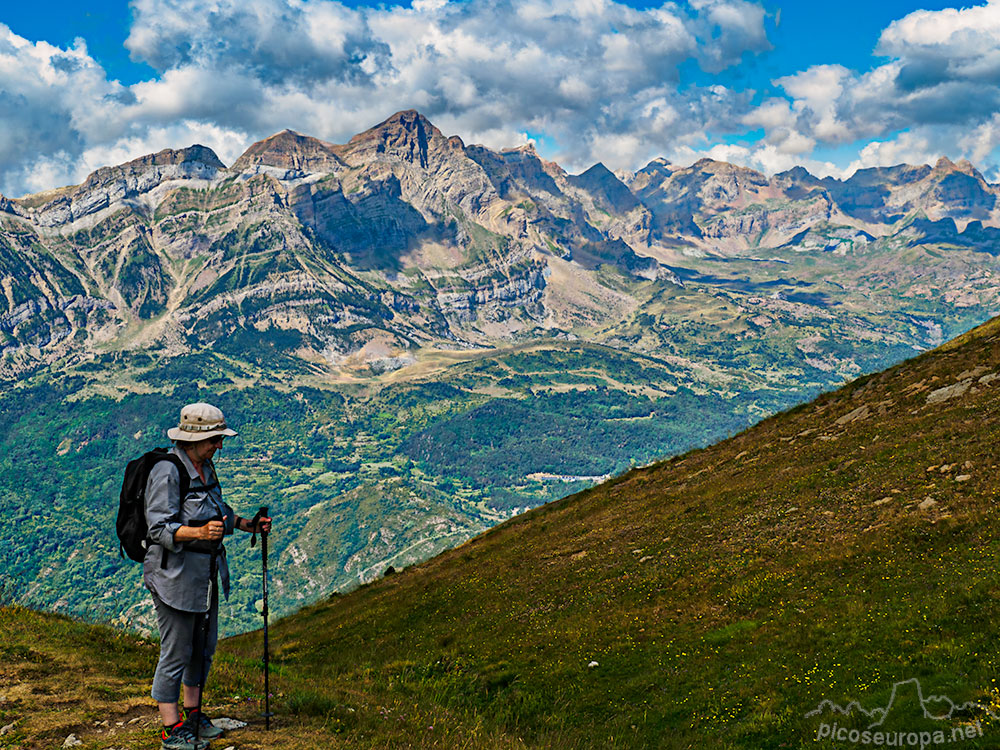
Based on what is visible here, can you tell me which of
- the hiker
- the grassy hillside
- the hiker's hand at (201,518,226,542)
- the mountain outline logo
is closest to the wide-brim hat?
the hiker

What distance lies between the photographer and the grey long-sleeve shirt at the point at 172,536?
1136 cm

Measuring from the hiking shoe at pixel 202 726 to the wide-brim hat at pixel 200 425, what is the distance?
496 centimetres

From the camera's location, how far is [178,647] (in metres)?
11.8

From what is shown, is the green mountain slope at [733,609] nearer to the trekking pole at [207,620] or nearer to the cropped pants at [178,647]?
the trekking pole at [207,620]

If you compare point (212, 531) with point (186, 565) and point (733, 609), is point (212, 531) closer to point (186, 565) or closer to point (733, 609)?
point (186, 565)

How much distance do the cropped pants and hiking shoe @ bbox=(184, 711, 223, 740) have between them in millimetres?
444

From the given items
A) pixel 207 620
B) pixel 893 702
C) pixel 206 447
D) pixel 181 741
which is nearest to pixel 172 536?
pixel 206 447

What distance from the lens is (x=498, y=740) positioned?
14.4 metres

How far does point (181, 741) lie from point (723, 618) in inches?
622

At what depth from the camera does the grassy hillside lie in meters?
14.6

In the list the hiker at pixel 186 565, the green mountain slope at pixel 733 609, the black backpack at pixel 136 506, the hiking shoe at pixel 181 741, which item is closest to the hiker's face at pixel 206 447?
the hiker at pixel 186 565

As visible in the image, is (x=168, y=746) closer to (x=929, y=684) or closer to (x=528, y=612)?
(x=929, y=684)

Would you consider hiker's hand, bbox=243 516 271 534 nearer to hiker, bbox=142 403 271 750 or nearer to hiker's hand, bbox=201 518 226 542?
hiker, bbox=142 403 271 750

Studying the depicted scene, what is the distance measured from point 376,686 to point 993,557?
62.5 feet
